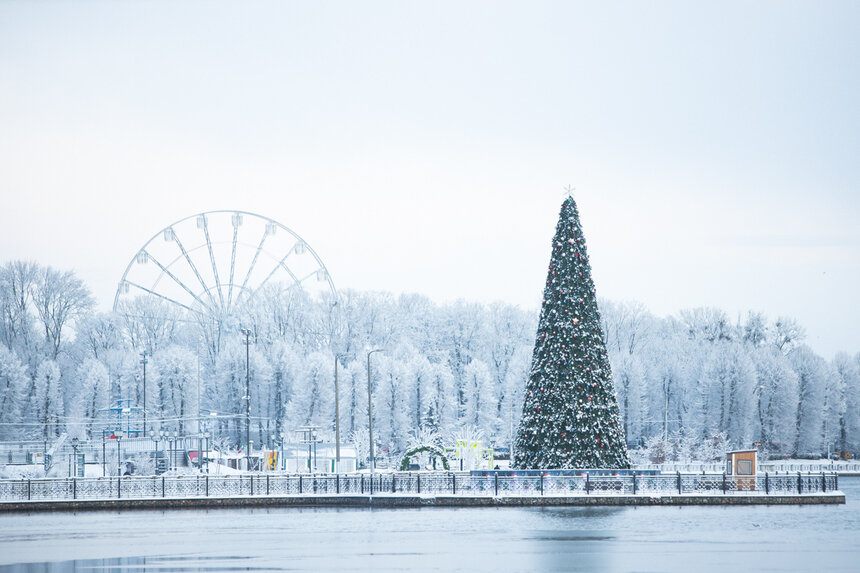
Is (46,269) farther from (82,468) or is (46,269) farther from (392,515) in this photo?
(392,515)

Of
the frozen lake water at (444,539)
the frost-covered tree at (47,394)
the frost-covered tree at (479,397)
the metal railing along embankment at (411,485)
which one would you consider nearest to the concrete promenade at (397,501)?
the metal railing along embankment at (411,485)

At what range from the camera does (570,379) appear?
4375 cm

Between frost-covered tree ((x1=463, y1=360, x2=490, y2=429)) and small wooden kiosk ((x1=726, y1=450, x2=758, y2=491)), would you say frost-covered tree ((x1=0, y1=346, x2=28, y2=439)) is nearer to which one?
frost-covered tree ((x1=463, y1=360, x2=490, y2=429))

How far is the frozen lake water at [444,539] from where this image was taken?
2350cm

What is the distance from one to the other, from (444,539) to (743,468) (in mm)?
20508

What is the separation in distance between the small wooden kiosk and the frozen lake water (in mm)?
2798

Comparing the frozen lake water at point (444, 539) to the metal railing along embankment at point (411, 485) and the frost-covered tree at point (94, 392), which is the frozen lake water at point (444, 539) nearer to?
the metal railing along embankment at point (411, 485)

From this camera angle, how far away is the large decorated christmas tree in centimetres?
4372

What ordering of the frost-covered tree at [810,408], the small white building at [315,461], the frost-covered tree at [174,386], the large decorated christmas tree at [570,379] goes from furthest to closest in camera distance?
the frost-covered tree at [810,408] → the frost-covered tree at [174,386] → the small white building at [315,461] → the large decorated christmas tree at [570,379]

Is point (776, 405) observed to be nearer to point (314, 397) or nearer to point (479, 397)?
point (479, 397)

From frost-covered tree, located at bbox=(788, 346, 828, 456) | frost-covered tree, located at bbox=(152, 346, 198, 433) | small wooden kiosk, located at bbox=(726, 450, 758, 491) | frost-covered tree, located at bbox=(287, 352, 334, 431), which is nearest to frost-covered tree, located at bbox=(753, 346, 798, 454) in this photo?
frost-covered tree, located at bbox=(788, 346, 828, 456)

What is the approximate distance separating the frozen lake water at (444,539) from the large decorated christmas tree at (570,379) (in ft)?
11.1

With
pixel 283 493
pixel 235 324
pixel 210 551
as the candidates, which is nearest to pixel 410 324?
pixel 235 324

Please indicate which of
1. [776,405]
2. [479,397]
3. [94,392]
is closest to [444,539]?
[479,397]
